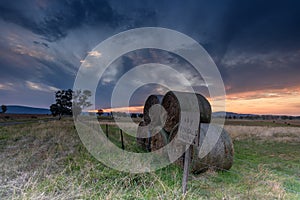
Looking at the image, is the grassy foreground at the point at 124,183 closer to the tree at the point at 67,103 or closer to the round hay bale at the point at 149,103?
the round hay bale at the point at 149,103

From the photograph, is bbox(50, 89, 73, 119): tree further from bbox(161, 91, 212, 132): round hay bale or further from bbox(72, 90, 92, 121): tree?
bbox(161, 91, 212, 132): round hay bale

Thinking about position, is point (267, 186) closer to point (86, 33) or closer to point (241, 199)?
point (241, 199)

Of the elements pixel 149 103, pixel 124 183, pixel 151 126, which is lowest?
pixel 124 183

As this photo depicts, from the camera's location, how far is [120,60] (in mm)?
9602

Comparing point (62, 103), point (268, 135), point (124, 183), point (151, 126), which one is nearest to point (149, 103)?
point (151, 126)

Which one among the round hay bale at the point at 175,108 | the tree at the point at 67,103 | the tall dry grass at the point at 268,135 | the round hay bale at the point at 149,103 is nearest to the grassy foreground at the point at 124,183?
the round hay bale at the point at 175,108

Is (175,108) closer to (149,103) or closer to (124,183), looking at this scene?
(149,103)

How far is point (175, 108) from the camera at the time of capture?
21.0ft

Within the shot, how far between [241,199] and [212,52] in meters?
8.34

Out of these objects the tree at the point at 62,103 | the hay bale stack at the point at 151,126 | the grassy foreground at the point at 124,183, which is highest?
the tree at the point at 62,103

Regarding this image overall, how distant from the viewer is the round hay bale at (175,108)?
19.2ft

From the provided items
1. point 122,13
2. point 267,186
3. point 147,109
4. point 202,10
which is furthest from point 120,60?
point 267,186

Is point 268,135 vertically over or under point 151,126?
under

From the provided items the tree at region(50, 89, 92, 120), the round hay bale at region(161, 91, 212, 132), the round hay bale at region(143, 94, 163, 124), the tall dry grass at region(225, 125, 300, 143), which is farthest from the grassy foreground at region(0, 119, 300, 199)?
the tree at region(50, 89, 92, 120)
